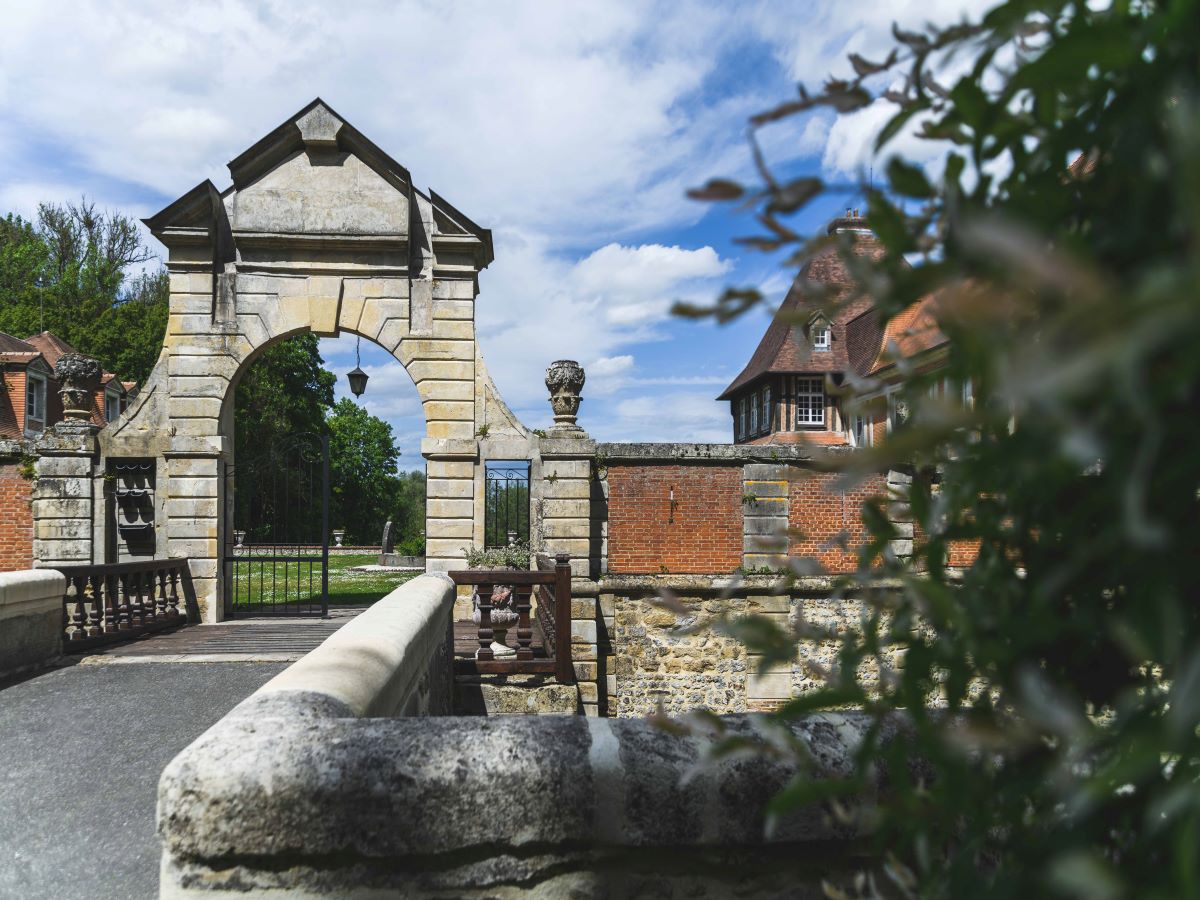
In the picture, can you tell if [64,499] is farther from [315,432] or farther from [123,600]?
[315,432]

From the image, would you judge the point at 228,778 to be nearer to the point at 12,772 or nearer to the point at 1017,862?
the point at 1017,862

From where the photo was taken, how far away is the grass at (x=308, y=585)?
43.4 feet

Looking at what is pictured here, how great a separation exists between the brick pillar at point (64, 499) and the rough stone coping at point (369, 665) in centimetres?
743

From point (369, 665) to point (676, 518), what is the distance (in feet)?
26.8

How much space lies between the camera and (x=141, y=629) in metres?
9.47

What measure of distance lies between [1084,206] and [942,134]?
0.61ft

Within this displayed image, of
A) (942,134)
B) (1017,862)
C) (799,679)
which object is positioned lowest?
(799,679)

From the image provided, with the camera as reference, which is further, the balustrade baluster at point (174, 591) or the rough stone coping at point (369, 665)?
the balustrade baluster at point (174, 591)

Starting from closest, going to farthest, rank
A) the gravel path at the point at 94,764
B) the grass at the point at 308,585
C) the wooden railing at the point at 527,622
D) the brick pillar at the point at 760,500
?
1. the gravel path at the point at 94,764
2. the wooden railing at the point at 527,622
3. the brick pillar at the point at 760,500
4. the grass at the point at 308,585

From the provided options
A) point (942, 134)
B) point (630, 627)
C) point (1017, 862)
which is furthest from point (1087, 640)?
point (630, 627)

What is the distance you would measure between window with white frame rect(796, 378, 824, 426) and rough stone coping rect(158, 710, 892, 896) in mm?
28311

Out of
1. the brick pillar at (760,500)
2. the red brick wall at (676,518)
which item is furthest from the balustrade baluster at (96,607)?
the brick pillar at (760,500)

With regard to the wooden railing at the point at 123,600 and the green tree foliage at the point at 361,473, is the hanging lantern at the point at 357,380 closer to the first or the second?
the wooden railing at the point at 123,600

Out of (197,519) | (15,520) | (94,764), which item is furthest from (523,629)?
(15,520)
